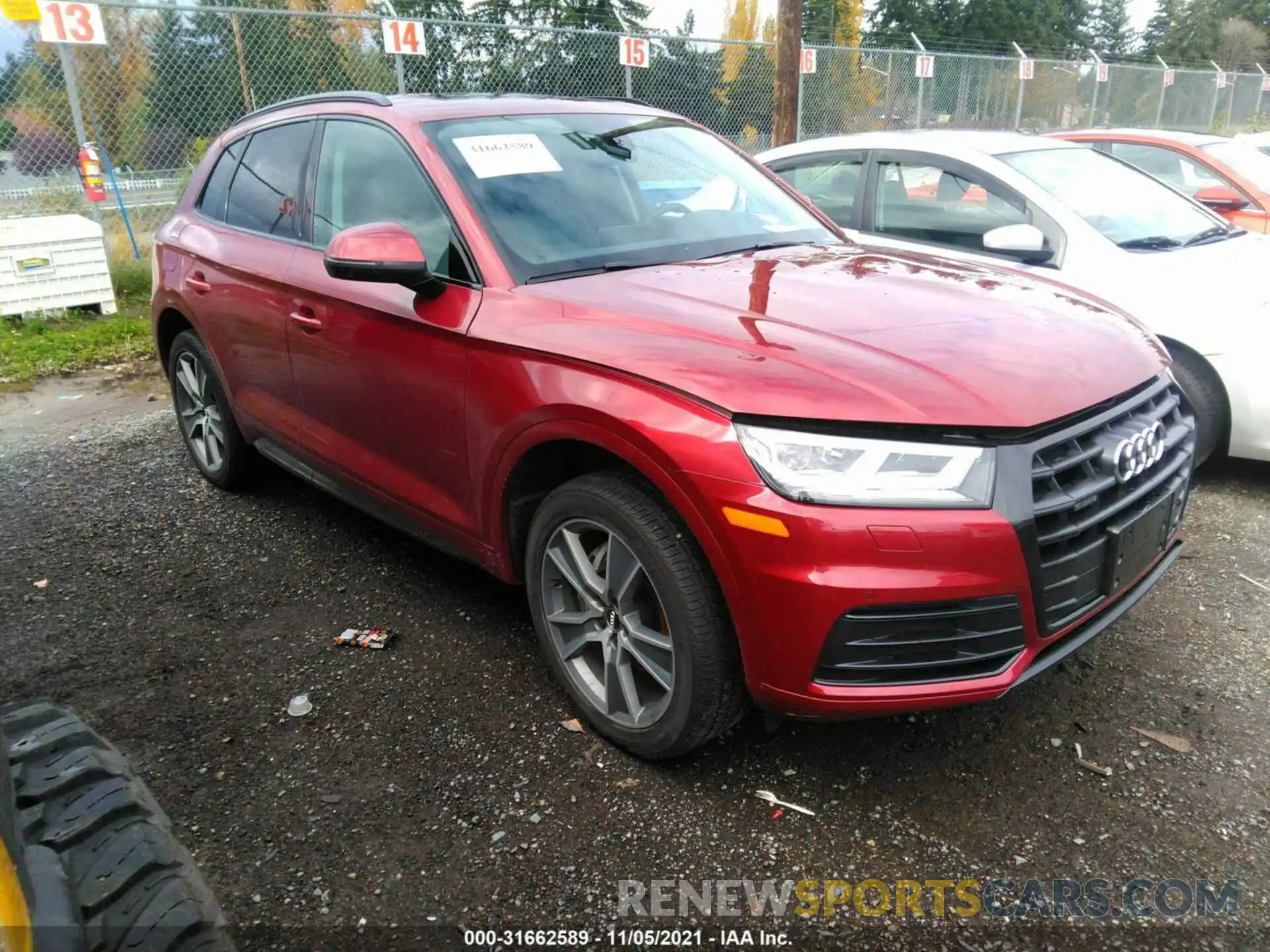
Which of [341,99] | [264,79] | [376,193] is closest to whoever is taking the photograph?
[376,193]

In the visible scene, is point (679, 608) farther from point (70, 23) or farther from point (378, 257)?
point (70, 23)

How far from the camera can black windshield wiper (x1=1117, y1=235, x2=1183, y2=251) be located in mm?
4527

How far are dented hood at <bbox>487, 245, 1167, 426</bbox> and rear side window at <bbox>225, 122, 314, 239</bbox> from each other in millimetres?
1433

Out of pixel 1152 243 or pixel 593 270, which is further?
pixel 1152 243

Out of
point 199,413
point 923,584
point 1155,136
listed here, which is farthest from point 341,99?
point 1155,136

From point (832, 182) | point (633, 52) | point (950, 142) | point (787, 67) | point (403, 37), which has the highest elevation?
point (403, 37)

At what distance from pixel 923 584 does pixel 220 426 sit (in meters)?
3.50

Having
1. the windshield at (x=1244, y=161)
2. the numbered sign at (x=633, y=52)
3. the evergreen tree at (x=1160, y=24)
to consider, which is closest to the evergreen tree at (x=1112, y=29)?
the evergreen tree at (x=1160, y=24)

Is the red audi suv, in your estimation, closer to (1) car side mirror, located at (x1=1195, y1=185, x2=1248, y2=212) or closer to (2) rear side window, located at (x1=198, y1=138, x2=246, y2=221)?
(2) rear side window, located at (x1=198, y1=138, x2=246, y2=221)

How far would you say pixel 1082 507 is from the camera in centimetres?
214

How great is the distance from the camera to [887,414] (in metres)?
2.01

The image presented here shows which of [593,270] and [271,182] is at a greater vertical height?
[271,182]

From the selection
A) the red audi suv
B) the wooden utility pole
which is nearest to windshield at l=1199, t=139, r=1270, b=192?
the wooden utility pole

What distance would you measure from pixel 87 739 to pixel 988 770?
213cm
